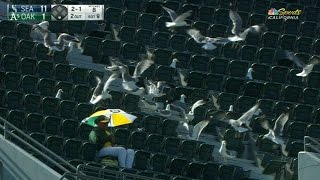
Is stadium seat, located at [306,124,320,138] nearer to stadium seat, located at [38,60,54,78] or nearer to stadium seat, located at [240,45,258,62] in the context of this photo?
stadium seat, located at [240,45,258,62]

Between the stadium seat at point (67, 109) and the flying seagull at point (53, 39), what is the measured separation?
229cm

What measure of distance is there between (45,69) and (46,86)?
0.66 meters

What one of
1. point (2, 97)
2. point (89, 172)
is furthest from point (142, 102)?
point (89, 172)

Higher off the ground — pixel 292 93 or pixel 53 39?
pixel 53 39

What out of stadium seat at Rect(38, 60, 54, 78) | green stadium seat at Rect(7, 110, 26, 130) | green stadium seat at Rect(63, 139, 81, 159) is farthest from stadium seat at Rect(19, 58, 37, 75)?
green stadium seat at Rect(63, 139, 81, 159)

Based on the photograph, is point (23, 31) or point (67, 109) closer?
point (67, 109)

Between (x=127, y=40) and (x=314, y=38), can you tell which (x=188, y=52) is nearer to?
(x=127, y=40)

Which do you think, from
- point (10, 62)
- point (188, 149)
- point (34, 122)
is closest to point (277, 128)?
point (188, 149)

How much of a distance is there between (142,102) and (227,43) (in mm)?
3238

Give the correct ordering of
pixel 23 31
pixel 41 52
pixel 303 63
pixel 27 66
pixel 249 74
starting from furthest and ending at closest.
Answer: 1. pixel 303 63
2. pixel 249 74
3. pixel 23 31
4. pixel 41 52
5. pixel 27 66

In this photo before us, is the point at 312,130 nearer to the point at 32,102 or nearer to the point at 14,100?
the point at 32,102

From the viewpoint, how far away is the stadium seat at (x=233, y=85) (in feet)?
85.3

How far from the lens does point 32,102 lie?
2375 centimetres
